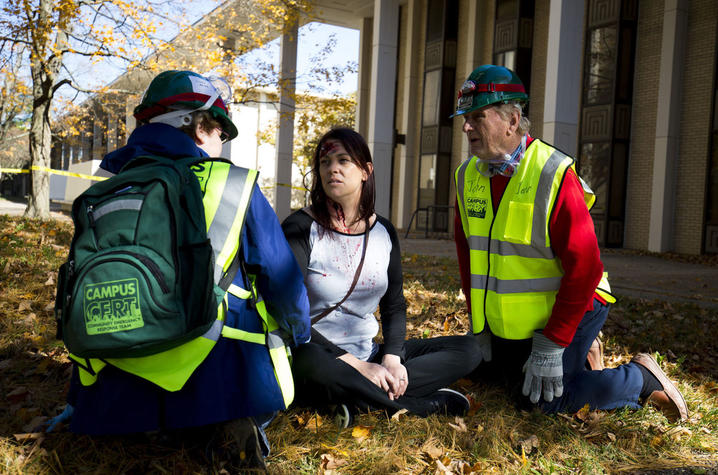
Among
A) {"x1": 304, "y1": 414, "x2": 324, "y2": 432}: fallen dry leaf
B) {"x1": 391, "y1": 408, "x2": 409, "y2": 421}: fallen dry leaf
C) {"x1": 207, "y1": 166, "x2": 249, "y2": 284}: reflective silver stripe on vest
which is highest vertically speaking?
{"x1": 207, "y1": 166, "x2": 249, "y2": 284}: reflective silver stripe on vest

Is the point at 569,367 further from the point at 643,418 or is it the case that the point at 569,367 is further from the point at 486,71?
the point at 486,71

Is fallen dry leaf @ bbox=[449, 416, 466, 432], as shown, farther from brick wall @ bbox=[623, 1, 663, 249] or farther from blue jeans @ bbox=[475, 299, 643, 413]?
brick wall @ bbox=[623, 1, 663, 249]

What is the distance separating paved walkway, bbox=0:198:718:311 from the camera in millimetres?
7578

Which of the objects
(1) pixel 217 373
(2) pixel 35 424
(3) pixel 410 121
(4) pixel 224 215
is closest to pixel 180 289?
(4) pixel 224 215

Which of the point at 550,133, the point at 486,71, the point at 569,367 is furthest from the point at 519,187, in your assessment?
the point at 550,133

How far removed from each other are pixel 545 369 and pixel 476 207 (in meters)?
0.90

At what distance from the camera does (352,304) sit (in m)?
3.03

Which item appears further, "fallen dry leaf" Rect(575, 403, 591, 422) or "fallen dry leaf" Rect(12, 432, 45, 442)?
"fallen dry leaf" Rect(575, 403, 591, 422)

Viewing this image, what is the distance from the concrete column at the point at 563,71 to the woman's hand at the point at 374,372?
1005 centimetres

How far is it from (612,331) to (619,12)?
13.4 metres

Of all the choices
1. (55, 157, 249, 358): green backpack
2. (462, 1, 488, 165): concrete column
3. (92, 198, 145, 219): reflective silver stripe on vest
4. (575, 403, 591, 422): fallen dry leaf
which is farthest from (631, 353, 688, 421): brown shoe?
(462, 1, 488, 165): concrete column

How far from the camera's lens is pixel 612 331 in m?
5.45

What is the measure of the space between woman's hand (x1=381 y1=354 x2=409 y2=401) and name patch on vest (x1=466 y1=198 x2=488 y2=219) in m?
0.87

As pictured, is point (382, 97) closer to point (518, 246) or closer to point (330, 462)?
point (518, 246)
